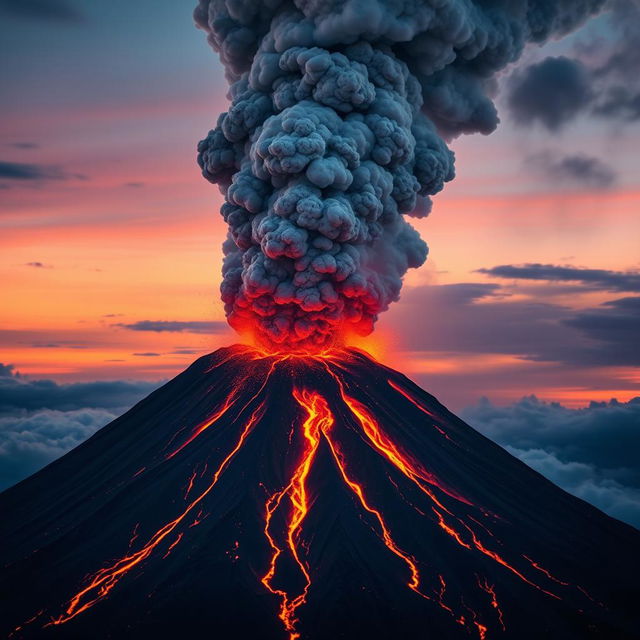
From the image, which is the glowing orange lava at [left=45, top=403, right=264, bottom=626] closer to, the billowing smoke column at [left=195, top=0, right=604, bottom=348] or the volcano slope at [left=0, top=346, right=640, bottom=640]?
the volcano slope at [left=0, top=346, right=640, bottom=640]

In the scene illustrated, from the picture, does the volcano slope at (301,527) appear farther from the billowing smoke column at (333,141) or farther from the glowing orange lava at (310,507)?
the billowing smoke column at (333,141)

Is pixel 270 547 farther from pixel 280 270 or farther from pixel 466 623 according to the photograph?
pixel 280 270

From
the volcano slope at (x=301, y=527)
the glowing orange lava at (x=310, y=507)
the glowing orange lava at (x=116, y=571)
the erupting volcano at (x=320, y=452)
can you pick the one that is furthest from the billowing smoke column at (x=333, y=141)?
the glowing orange lava at (x=116, y=571)

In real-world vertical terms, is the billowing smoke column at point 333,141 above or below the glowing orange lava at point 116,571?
above

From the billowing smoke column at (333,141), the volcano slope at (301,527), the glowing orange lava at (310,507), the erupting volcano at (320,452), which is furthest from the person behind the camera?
the billowing smoke column at (333,141)

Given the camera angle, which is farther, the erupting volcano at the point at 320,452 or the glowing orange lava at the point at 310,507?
the glowing orange lava at the point at 310,507

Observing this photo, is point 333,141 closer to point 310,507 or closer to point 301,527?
point 310,507
